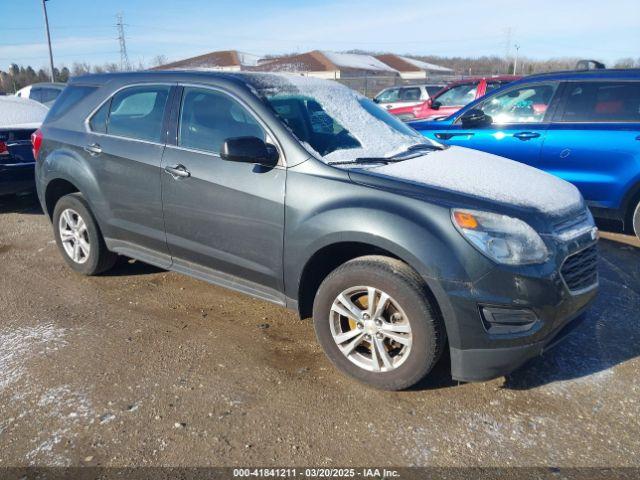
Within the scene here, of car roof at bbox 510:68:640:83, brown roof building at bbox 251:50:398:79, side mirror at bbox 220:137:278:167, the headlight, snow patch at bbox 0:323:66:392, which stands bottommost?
snow patch at bbox 0:323:66:392

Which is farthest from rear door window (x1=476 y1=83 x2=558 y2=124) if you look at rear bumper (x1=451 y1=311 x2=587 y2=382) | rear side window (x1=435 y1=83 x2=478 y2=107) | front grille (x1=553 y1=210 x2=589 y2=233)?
rear side window (x1=435 y1=83 x2=478 y2=107)

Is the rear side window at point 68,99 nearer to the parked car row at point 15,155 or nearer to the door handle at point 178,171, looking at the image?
the door handle at point 178,171

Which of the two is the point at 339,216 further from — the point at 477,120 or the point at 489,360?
the point at 477,120

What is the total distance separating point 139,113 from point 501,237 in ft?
9.51

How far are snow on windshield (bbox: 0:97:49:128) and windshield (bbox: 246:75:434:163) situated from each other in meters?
4.89

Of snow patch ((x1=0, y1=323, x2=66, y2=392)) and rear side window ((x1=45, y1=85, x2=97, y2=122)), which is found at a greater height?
rear side window ((x1=45, y1=85, x2=97, y2=122))

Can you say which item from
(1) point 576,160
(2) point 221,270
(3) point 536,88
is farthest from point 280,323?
(3) point 536,88

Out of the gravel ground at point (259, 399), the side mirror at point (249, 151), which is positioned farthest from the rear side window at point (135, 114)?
the gravel ground at point (259, 399)

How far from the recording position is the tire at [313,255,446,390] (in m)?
2.70

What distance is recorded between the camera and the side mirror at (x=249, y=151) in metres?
3.07

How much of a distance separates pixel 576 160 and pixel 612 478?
3949mm

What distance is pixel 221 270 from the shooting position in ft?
11.7

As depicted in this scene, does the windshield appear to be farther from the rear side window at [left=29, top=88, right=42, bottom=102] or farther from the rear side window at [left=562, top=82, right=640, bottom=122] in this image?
the rear side window at [left=29, top=88, right=42, bottom=102]

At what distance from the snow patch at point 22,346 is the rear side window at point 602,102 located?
17.5 ft
